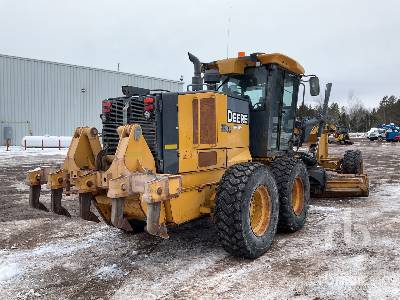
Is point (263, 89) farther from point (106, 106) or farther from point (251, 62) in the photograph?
point (106, 106)

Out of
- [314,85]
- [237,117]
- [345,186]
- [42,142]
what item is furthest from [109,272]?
[42,142]

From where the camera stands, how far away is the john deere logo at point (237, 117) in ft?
17.9

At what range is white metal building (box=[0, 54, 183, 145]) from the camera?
27.3 m

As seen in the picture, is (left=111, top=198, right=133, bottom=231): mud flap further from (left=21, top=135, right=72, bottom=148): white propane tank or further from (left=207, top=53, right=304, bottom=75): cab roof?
(left=21, top=135, right=72, bottom=148): white propane tank

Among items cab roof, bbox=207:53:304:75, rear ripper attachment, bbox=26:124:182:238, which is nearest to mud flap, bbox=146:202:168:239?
rear ripper attachment, bbox=26:124:182:238

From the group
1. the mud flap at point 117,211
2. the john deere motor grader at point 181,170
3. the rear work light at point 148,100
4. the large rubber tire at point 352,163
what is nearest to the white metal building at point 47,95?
the large rubber tire at point 352,163

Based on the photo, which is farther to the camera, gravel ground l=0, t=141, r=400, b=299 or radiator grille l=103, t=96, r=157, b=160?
radiator grille l=103, t=96, r=157, b=160

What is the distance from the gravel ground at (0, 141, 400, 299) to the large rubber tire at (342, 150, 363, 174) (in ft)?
10.2

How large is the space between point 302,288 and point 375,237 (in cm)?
237

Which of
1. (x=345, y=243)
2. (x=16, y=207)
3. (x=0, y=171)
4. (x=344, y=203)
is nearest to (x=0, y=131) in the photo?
(x=0, y=171)

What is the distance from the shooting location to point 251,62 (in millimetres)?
6332

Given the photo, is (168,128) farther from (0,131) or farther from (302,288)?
(0,131)

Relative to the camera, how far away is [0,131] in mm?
27094

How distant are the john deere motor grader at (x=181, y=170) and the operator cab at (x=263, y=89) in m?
0.03
